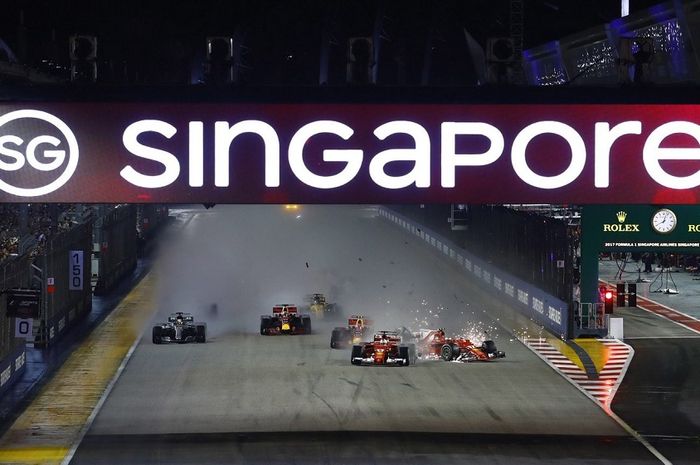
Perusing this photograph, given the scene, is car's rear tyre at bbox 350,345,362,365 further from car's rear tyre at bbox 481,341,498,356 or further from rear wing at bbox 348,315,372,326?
car's rear tyre at bbox 481,341,498,356

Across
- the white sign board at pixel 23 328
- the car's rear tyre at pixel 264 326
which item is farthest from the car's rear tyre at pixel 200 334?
the white sign board at pixel 23 328

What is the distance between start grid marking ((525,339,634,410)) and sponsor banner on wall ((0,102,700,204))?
1899cm

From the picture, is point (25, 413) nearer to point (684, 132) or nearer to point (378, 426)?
point (378, 426)

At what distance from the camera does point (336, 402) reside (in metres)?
32.3

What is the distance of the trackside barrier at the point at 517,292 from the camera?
46688 millimetres

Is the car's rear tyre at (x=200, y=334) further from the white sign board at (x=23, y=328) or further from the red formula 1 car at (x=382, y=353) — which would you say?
the white sign board at (x=23, y=328)

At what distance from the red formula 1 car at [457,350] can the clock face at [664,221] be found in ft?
24.7

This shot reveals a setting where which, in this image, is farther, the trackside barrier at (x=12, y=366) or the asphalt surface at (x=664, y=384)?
the trackside barrier at (x=12, y=366)

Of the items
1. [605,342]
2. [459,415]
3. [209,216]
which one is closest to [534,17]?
[605,342]

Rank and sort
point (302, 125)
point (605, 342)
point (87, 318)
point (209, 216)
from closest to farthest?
point (302, 125) → point (605, 342) → point (87, 318) → point (209, 216)

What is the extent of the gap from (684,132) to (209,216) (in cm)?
11577

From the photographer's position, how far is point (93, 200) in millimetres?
14742

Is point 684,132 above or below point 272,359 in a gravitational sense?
above

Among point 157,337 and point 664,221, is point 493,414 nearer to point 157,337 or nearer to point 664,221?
point 664,221
